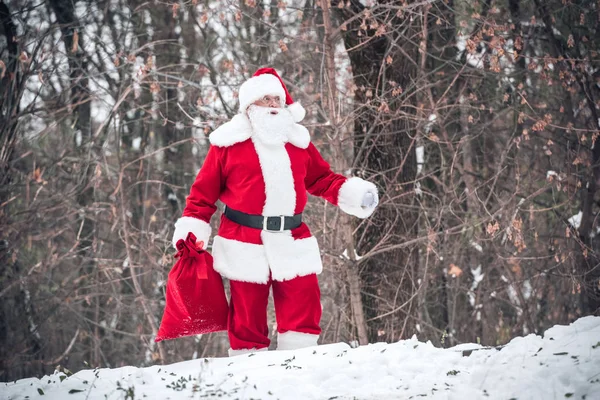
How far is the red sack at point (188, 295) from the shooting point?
439cm

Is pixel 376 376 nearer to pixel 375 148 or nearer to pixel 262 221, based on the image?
pixel 262 221

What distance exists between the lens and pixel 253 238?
455cm

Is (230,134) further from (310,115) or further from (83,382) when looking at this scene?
(310,115)

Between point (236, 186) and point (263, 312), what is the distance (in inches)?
33.7

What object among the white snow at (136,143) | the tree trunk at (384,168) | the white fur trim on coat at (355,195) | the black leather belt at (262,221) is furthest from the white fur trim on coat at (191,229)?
the white snow at (136,143)

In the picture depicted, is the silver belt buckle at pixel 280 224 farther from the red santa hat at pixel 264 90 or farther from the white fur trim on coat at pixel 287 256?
the red santa hat at pixel 264 90

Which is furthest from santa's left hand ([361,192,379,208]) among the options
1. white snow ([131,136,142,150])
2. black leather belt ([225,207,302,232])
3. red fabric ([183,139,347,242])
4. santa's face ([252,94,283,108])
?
white snow ([131,136,142,150])

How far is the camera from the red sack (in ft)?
14.4

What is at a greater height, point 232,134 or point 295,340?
point 232,134

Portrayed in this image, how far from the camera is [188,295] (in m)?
4.41

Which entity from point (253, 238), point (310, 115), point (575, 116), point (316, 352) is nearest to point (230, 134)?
point (253, 238)

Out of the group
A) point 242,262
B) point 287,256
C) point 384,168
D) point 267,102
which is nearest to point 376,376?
point 287,256

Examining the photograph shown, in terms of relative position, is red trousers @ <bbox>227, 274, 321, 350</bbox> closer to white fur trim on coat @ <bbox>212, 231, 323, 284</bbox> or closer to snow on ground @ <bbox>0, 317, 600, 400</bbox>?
white fur trim on coat @ <bbox>212, 231, 323, 284</bbox>

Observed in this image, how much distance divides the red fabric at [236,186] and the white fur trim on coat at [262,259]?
0.06 m
